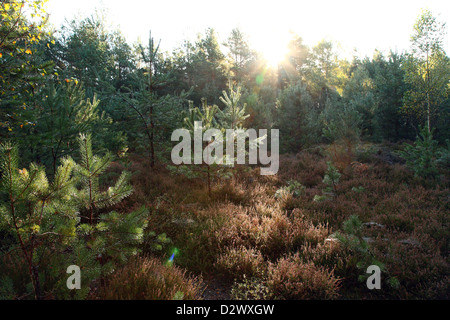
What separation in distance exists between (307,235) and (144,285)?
11.5 feet

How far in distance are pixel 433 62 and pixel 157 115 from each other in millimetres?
18001

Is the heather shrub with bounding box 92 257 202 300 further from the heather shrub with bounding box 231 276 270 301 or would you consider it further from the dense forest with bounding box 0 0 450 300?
the heather shrub with bounding box 231 276 270 301

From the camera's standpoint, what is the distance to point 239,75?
33.6 m

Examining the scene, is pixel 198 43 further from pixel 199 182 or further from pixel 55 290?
pixel 55 290

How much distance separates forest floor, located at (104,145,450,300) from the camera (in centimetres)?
374

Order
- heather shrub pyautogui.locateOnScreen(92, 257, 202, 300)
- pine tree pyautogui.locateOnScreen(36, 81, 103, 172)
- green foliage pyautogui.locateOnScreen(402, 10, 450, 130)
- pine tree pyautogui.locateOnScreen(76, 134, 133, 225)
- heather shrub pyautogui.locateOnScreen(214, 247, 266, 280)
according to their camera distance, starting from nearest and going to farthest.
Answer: pine tree pyautogui.locateOnScreen(76, 134, 133, 225) < heather shrub pyautogui.locateOnScreen(92, 257, 202, 300) < heather shrub pyautogui.locateOnScreen(214, 247, 266, 280) < pine tree pyautogui.locateOnScreen(36, 81, 103, 172) < green foliage pyautogui.locateOnScreen(402, 10, 450, 130)

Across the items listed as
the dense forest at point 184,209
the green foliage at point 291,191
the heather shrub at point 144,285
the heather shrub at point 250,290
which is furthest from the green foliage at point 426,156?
the heather shrub at point 144,285

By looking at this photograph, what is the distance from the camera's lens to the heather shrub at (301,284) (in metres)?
3.52

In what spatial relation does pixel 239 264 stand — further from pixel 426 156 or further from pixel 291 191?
pixel 426 156

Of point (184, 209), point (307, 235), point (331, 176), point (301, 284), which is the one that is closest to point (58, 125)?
point (184, 209)

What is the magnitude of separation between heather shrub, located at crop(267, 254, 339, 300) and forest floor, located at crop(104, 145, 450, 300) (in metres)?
0.01

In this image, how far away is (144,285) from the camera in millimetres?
3162

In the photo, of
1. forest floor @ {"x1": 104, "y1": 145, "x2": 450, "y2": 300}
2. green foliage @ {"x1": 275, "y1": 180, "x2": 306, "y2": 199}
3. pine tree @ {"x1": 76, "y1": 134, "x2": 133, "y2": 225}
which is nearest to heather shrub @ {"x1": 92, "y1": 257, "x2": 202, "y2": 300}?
forest floor @ {"x1": 104, "y1": 145, "x2": 450, "y2": 300}
